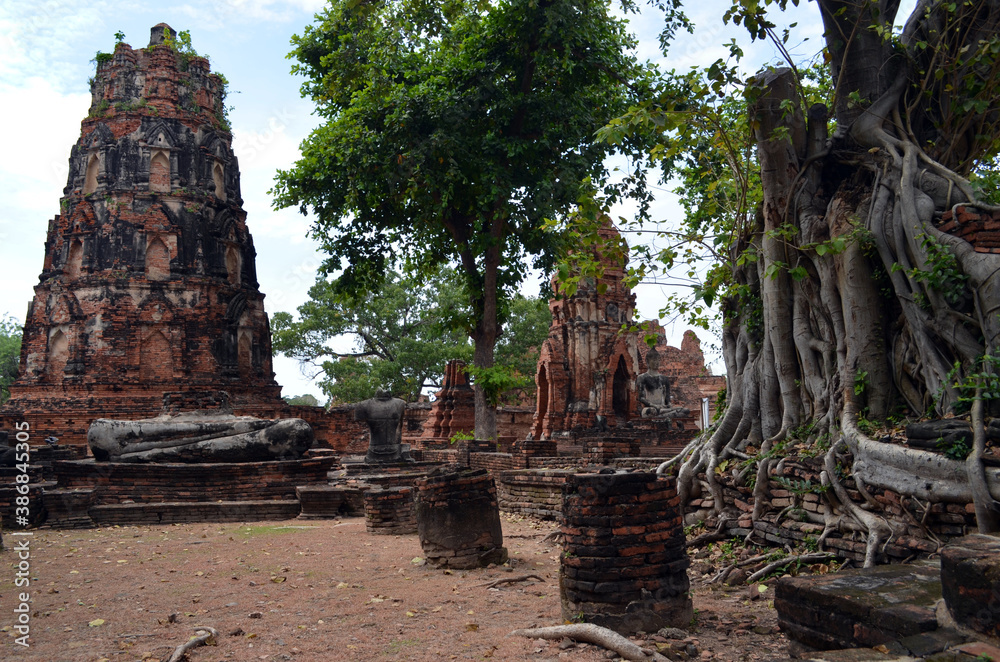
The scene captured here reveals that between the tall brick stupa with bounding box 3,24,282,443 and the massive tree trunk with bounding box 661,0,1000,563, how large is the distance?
16663 millimetres

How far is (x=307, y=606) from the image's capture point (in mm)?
5188

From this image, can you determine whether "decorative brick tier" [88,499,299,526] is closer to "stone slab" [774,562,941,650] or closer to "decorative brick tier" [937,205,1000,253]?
"stone slab" [774,562,941,650]

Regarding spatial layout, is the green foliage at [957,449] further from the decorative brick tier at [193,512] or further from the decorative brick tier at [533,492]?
the decorative brick tier at [193,512]

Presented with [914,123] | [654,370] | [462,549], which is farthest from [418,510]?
[654,370]

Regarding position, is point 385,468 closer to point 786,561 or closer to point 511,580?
point 511,580

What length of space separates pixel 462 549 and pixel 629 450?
17.9ft

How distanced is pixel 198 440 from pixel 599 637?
925 cm

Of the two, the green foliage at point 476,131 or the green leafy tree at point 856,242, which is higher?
the green foliage at point 476,131

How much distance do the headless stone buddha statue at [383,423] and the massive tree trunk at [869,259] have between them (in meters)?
7.42

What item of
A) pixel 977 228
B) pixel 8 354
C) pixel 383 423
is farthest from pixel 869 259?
pixel 8 354

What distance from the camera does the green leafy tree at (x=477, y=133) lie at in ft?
44.7

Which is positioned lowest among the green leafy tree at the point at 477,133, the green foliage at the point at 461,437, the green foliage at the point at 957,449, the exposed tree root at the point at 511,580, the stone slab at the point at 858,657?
the exposed tree root at the point at 511,580
